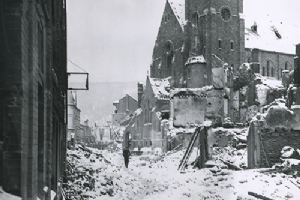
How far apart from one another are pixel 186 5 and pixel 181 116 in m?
20.4

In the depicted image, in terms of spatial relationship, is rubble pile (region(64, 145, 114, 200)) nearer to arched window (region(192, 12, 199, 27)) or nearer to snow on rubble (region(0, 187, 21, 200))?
snow on rubble (region(0, 187, 21, 200))

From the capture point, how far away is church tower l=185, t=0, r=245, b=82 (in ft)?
210

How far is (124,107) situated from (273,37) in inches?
1605

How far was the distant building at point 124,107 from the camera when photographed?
330 feet

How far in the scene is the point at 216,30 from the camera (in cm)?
6450

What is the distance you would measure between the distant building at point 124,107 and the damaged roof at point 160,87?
3102 centimetres

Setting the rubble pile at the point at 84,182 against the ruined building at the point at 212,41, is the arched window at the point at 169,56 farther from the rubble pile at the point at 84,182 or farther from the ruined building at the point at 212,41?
the rubble pile at the point at 84,182

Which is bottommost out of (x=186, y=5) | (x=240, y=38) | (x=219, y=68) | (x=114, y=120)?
(x=114, y=120)

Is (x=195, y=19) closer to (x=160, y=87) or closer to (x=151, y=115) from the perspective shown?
(x=160, y=87)

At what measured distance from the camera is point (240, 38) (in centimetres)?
6619

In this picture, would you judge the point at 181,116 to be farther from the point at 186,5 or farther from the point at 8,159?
the point at 8,159

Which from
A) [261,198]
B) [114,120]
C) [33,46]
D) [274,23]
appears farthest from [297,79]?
[114,120]

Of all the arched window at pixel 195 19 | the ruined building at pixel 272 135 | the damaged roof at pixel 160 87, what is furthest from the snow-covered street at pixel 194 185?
the arched window at pixel 195 19

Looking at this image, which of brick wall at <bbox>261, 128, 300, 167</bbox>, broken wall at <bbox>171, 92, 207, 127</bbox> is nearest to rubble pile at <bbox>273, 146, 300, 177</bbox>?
brick wall at <bbox>261, 128, 300, 167</bbox>
